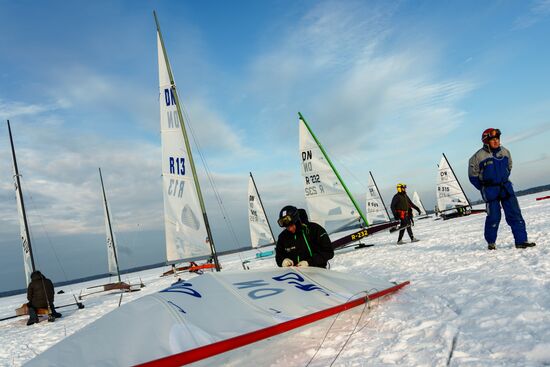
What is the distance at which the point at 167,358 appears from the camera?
7.84ft

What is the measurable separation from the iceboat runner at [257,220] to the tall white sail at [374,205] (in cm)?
1245

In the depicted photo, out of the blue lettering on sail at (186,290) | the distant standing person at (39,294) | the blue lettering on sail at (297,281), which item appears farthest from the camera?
the distant standing person at (39,294)

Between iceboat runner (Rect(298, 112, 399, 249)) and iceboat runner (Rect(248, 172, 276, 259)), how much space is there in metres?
10.1

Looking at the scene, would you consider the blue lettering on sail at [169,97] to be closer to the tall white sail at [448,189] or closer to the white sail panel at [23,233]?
the white sail panel at [23,233]

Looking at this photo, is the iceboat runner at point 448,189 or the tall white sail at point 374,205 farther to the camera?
the tall white sail at point 374,205

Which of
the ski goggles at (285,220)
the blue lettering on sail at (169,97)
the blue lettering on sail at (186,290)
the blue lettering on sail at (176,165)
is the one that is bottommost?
the blue lettering on sail at (186,290)

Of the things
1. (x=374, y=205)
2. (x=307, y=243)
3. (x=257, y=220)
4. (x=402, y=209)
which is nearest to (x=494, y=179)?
(x=307, y=243)

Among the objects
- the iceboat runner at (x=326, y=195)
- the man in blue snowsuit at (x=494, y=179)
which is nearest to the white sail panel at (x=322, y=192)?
the iceboat runner at (x=326, y=195)

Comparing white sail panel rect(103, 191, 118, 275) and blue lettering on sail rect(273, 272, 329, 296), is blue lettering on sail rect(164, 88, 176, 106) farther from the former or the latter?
white sail panel rect(103, 191, 118, 275)

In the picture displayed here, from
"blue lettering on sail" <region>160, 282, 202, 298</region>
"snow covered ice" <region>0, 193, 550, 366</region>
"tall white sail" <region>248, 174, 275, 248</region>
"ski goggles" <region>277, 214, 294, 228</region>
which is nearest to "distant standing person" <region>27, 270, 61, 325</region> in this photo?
"snow covered ice" <region>0, 193, 550, 366</region>

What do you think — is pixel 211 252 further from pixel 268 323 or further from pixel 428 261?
pixel 268 323

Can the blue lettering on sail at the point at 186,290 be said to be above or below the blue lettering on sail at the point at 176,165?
below

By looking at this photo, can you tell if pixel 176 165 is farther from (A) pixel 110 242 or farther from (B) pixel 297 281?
(A) pixel 110 242

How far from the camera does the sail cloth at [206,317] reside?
249 centimetres
